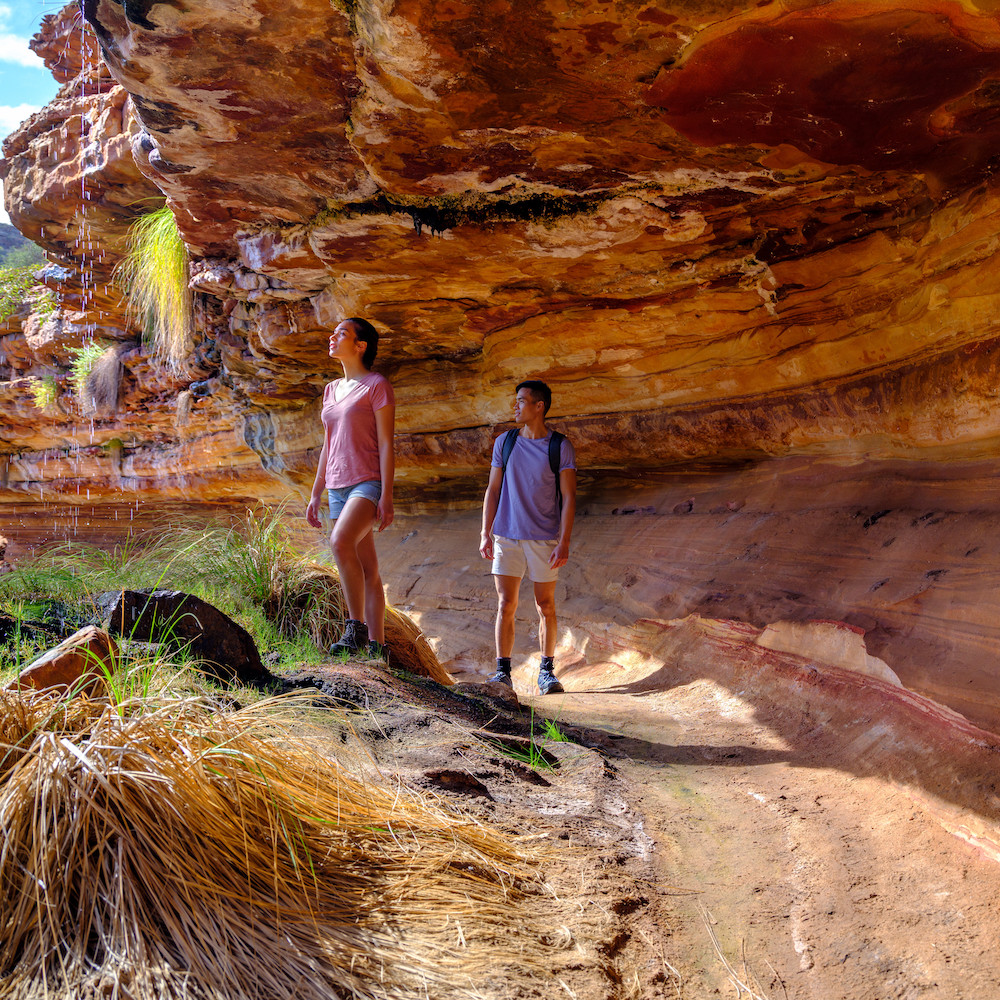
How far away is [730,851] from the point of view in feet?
6.72

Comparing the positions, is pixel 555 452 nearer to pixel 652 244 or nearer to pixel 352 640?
pixel 652 244

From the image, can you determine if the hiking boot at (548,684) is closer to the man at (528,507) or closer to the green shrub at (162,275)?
the man at (528,507)

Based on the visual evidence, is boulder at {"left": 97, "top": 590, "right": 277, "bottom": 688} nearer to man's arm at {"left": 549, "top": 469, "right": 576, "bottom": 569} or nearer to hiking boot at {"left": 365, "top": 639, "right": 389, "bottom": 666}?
hiking boot at {"left": 365, "top": 639, "right": 389, "bottom": 666}

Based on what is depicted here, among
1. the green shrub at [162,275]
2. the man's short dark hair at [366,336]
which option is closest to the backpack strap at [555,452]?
the man's short dark hair at [366,336]

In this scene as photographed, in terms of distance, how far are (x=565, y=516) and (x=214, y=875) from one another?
2.98 meters

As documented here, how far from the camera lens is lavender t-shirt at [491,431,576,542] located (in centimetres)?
421

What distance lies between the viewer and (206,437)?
941cm

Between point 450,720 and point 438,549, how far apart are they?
16.0 ft

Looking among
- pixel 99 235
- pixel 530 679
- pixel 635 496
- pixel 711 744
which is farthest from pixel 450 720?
pixel 99 235

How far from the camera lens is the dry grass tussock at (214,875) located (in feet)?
3.78

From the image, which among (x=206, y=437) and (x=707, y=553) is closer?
(x=707, y=553)

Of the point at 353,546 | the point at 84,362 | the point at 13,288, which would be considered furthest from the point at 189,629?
the point at 13,288

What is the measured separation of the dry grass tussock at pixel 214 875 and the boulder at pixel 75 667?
0.08 metres

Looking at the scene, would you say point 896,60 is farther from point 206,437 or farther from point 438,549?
point 206,437
